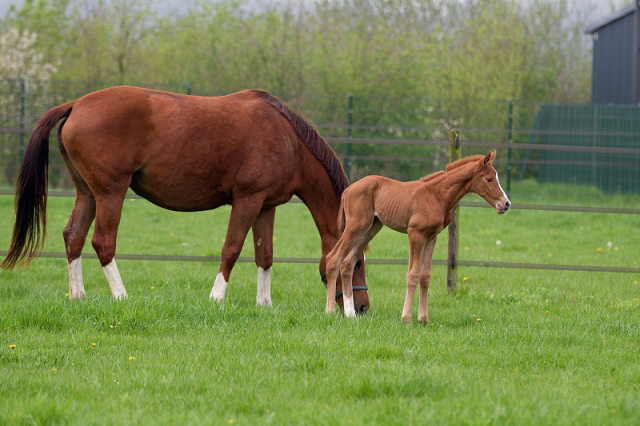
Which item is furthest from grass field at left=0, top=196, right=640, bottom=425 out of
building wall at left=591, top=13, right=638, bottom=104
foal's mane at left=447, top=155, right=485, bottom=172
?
building wall at left=591, top=13, right=638, bottom=104

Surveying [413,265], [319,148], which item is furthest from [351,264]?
[319,148]

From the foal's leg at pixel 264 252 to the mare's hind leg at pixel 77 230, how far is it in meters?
1.53

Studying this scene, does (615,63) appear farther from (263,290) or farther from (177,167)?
(177,167)

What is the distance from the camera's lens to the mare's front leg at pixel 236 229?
647 cm

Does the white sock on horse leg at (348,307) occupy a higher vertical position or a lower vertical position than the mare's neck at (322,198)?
lower

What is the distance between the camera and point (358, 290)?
6.39 metres

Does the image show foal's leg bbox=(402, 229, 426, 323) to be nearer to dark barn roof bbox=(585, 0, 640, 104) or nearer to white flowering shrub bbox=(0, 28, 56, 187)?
white flowering shrub bbox=(0, 28, 56, 187)

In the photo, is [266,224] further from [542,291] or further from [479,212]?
[479,212]

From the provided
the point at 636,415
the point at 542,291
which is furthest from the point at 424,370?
the point at 542,291

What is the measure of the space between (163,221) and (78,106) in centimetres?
734

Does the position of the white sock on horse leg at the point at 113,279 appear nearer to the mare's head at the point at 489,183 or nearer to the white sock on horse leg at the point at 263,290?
the white sock on horse leg at the point at 263,290

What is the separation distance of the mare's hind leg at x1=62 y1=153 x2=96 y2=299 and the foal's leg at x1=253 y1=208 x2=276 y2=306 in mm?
1534

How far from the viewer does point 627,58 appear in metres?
20.3

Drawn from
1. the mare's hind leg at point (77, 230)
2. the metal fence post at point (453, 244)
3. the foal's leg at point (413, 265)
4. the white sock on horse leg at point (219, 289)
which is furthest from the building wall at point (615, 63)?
the mare's hind leg at point (77, 230)
